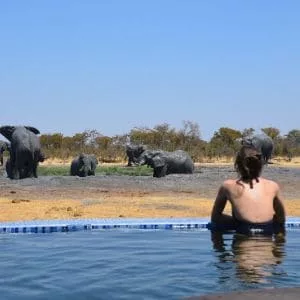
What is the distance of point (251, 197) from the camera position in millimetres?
6996

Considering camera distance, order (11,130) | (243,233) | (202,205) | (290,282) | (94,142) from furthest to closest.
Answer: (94,142)
(11,130)
(202,205)
(243,233)
(290,282)

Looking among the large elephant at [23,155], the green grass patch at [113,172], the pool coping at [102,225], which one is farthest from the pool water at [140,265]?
the green grass patch at [113,172]

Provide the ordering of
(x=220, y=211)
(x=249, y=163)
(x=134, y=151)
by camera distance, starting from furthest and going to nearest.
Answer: (x=134, y=151) → (x=220, y=211) → (x=249, y=163)

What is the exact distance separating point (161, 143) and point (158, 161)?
3216 cm

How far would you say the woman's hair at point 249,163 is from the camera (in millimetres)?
6918

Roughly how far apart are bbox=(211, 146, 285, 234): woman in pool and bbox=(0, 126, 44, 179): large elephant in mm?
16925

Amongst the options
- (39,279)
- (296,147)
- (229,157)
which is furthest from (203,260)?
(296,147)

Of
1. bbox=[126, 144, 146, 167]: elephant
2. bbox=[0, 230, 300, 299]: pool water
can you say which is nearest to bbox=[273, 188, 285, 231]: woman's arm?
bbox=[0, 230, 300, 299]: pool water

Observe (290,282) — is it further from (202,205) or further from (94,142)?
(94,142)

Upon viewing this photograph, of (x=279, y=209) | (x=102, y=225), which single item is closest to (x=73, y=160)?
(x=102, y=225)

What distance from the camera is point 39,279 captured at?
5918 millimetres

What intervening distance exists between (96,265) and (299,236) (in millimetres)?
2841

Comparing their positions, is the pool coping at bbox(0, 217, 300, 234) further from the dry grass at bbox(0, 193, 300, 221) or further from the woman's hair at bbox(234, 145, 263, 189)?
the dry grass at bbox(0, 193, 300, 221)

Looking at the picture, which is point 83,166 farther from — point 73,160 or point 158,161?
point 158,161
